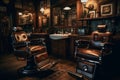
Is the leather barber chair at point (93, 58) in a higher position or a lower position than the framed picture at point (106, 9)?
lower

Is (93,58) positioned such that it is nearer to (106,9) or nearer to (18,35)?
(106,9)

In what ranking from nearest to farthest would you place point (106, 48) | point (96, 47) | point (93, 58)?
point (93, 58) → point (106, 48) → point (96, 47)

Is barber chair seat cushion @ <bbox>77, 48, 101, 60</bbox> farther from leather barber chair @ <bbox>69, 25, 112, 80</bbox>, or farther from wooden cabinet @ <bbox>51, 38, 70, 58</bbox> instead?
wooden cabinet @ <bbox>51, 38, 70, 58</bbox>

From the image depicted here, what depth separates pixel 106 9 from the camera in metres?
3.65

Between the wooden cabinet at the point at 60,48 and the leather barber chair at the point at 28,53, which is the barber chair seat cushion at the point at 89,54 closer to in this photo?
the leather barber chair at the point at 28,53

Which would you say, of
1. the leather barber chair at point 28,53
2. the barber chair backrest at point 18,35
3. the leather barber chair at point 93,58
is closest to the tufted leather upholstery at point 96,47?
the leather barber chair at point 93,58

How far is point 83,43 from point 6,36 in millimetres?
3669

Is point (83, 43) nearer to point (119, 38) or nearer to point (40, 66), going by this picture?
point (119, 38)

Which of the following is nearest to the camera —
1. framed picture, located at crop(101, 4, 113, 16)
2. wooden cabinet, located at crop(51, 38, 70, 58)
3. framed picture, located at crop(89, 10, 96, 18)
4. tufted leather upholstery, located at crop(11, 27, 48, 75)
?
tufted leather upholstery, located at crop(11, 27, 48, 75)

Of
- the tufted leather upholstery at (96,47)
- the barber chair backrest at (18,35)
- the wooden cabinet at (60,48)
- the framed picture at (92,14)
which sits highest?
the framed picture at (92,14)

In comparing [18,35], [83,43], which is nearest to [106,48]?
[83,43]

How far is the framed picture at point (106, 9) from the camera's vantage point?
11.8 ft

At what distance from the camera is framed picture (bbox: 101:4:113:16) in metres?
3.58

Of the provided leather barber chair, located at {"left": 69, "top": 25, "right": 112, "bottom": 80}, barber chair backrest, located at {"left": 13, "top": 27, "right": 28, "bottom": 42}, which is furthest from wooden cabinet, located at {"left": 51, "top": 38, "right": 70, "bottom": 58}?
barber chair backrest, located at {"left": 13, "top": 27, "right": 28, "bottom": 42}
